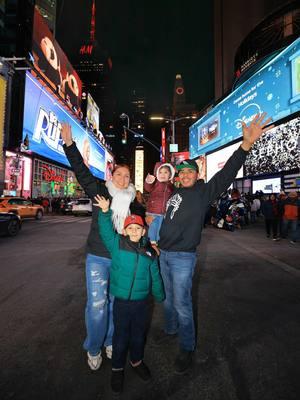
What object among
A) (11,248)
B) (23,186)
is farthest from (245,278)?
(23,186)

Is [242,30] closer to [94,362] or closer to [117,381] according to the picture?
[94,362]

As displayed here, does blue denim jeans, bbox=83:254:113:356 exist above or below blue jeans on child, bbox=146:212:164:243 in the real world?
below

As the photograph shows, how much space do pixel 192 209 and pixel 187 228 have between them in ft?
0.68

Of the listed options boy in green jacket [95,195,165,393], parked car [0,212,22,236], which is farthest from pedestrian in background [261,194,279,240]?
parked car [0,212,22,236]

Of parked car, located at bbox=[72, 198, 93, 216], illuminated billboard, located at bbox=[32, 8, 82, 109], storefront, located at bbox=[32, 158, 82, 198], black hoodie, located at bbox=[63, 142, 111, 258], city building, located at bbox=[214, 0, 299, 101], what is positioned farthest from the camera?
city building, located at bbox=[214, 0, 299, 101]

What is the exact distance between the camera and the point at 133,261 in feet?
7.20

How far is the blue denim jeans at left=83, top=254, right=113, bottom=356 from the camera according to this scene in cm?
232

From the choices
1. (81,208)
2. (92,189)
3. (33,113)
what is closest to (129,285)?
(92,189)

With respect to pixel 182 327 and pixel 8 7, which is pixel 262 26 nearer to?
pixel 8 7

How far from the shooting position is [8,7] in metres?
45.4

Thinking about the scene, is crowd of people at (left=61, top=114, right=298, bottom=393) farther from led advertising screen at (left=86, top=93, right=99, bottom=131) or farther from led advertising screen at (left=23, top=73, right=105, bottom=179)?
led advertising screen at (left=86, top=93, right=99, bottom=131)

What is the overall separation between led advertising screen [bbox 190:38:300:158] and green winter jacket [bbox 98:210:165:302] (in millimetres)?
18457

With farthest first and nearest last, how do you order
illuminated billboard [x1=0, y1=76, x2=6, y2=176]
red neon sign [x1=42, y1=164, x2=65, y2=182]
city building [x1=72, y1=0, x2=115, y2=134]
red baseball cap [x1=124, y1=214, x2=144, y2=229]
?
city building [x1=72, y1=0, x2=115, y2=134] < red neon sign [x1=42, y1=164, x2=65, y2=182] < illuminated billboard [x1=0, y1=76, x2=6, y2=176] < red baseball cap [x1=124, y1=214, x2=144, y2=229]

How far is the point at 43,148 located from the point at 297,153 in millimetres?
27688
